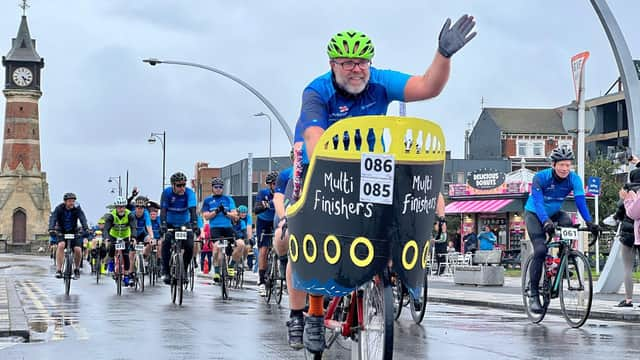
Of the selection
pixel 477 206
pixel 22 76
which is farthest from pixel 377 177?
pixel 22 76

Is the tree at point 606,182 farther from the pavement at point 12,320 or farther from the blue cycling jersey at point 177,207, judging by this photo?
the pavement at point 12,320

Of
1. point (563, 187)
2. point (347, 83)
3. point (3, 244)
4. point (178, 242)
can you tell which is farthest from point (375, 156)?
point (3, 244)

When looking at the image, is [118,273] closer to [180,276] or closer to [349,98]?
[180,276]

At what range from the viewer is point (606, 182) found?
228 feet

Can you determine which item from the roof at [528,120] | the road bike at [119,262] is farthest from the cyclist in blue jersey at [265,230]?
the roof at [528,120]

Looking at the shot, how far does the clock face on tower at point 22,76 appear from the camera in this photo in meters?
132

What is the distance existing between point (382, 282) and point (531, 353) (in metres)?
3.62

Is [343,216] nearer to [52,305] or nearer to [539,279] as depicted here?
[539,279]

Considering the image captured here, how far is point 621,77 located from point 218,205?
24.0 feet

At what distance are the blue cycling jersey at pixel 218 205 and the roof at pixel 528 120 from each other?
85353mm

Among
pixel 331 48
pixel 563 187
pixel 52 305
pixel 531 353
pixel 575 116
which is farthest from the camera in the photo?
pixel 575 116

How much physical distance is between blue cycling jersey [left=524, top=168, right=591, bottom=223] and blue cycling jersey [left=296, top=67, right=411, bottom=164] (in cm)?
580

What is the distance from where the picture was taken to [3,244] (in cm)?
12556

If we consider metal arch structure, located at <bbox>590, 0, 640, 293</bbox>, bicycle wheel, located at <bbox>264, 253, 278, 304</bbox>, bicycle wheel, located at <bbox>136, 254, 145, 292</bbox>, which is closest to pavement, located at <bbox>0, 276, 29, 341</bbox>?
bicycle wheel, located at <bbox>264, 253, 278, 304</bbox>
